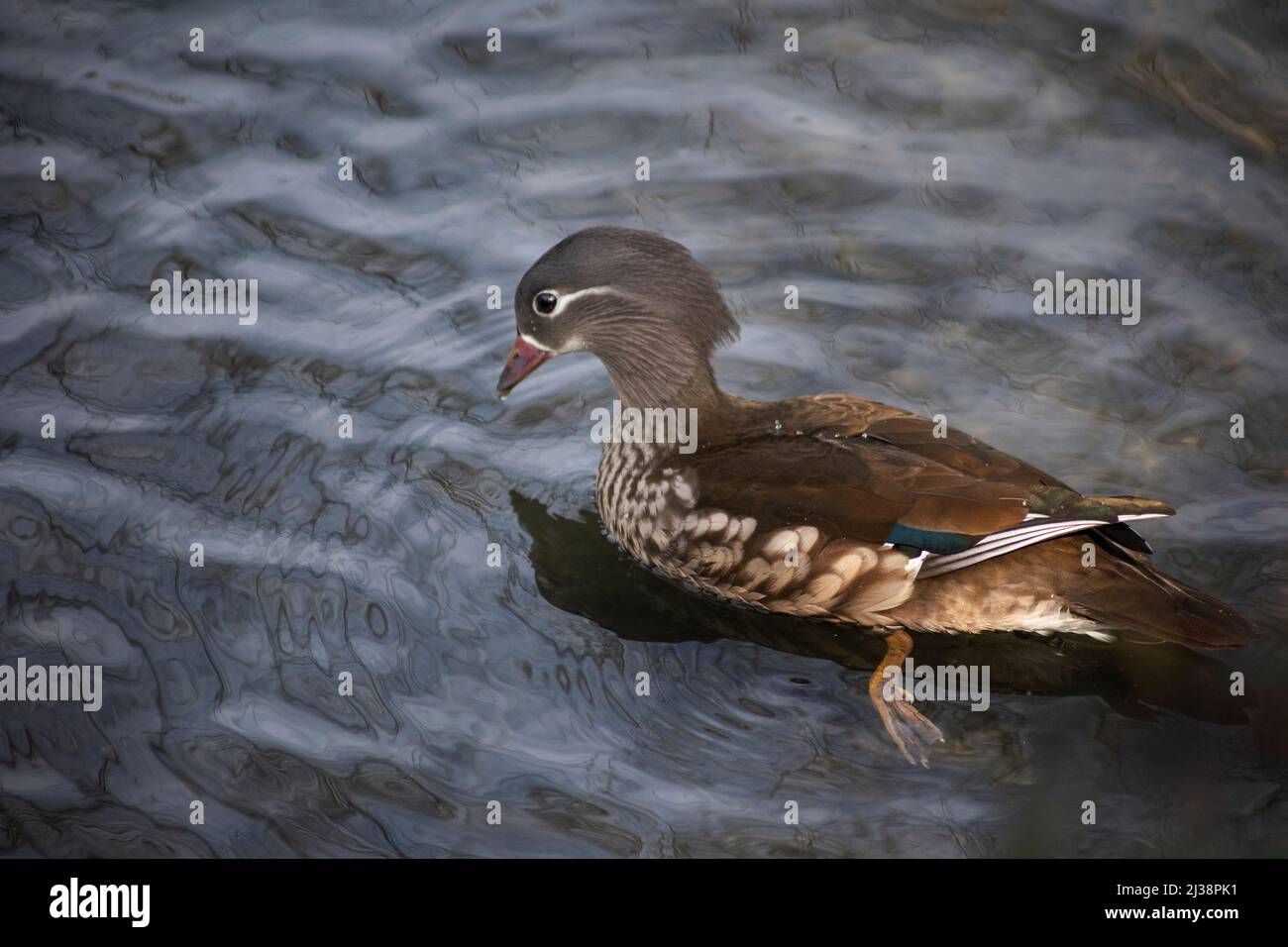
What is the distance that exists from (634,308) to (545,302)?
368mm

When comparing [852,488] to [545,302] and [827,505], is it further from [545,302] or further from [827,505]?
[545,302]

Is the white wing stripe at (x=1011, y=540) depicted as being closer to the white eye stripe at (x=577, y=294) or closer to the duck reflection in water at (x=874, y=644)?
the duck reflection in water at (x=874, y=644)

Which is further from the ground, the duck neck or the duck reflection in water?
the duck neck

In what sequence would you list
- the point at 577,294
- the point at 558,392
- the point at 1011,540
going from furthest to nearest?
the point at 558,392, the point at 577,294, the point at 1011,540

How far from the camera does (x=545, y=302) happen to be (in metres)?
6.21

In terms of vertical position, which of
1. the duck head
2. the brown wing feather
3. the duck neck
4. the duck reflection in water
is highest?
the duck head

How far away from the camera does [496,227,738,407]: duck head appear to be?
6.14 m

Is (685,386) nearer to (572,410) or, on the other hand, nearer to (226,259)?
(572,410)

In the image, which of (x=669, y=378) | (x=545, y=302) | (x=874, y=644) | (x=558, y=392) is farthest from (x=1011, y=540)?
(x=558, y=392)

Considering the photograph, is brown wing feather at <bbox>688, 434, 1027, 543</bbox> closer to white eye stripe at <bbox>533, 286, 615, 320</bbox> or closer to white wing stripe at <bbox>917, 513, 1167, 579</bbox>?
white wing stripe at <bbox>917, 513, 1167, 579</bbox>

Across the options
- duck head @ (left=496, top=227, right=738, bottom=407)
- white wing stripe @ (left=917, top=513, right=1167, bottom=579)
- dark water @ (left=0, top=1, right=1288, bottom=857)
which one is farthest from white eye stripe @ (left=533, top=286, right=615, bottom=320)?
white wing stripe @ (left=917, top=513, right=1167, bottom=579)

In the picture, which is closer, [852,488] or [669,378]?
[852,488]

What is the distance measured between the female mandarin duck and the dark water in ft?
0.69

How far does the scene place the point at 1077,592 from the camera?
5535mm
